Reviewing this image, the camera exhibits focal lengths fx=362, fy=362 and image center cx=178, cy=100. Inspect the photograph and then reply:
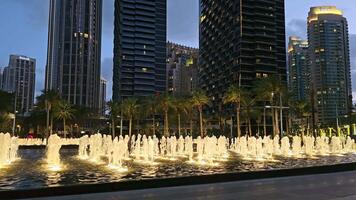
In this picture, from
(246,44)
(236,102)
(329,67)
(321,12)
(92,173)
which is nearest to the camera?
(92,173)

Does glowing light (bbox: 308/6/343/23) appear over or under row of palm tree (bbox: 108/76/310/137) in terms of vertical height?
over

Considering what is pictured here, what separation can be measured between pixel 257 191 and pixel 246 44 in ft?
397

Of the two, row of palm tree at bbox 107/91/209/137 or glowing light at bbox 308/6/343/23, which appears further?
glowing light at bbox 308/6/343/23

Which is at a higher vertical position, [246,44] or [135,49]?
[135,49]

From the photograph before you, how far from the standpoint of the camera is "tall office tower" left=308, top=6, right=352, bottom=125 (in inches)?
4756

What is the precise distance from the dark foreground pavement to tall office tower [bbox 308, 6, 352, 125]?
10281cm

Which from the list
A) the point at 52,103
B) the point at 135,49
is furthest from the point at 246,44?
the point at 52,103

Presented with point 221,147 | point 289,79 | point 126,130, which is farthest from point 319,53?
point 221,147

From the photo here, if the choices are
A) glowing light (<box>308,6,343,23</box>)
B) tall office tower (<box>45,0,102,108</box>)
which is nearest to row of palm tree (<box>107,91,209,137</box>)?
tall office tower (<box>45,0,102,108</box>)

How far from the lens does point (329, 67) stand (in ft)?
404

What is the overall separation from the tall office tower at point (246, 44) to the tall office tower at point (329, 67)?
12.8 meters

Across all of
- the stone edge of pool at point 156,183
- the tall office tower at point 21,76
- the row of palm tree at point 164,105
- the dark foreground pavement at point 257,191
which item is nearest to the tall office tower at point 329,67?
the row of palm tree at point 164,105

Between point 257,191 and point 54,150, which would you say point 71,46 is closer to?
point 54,150

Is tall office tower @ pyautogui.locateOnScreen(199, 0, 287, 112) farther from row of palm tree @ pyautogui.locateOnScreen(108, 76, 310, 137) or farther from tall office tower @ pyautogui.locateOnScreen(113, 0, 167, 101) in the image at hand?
row of palm tree @ pyautogui.locateOnScreen(108, 76, 310, 137)
